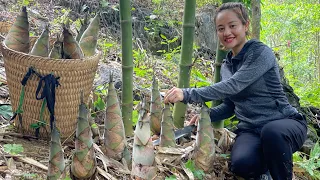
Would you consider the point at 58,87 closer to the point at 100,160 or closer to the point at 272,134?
the point at 100,160

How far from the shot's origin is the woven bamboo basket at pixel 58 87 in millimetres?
1776

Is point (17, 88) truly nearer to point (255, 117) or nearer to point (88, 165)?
point (88, 165)

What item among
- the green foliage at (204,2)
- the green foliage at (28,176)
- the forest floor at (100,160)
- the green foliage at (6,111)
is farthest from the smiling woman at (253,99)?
the green foliage at (204,2)

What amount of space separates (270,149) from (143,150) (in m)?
0.77

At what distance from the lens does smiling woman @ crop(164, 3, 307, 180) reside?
189cm

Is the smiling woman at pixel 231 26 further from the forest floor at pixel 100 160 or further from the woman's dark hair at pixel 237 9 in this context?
the forest floor at pixel 100 160

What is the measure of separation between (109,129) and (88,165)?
0.27 meters

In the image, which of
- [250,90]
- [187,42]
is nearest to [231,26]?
[187,42]

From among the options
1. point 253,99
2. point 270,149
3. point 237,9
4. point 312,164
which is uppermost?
point 237,9

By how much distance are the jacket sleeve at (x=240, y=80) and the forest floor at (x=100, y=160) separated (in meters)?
0.36

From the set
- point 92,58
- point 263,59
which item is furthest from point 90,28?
point 263,59

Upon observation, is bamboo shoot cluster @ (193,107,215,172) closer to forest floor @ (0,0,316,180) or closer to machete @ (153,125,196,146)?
forest floor @ (0,0,316,180)

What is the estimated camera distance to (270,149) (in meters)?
1.91

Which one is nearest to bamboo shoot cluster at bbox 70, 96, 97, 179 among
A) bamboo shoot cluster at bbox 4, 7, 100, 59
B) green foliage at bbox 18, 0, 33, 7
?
bamboo shoot cluster at bbox 4, 7, 100, 59
